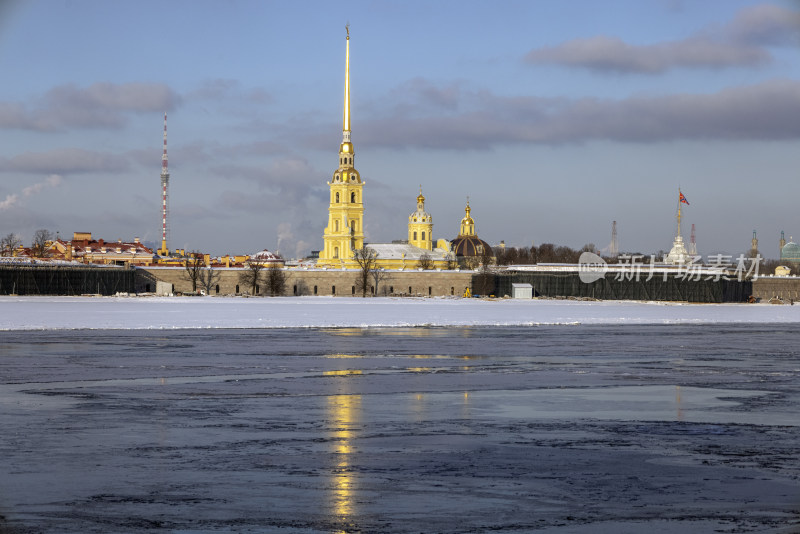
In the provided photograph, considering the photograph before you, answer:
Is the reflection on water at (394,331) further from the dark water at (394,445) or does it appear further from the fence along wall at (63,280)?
the fence along wall at (63,280)

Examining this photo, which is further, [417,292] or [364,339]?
[417,292]

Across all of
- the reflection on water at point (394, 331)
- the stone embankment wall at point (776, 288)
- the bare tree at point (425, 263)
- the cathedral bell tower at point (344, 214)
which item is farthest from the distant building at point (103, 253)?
the reflection on water at point (394, 331)

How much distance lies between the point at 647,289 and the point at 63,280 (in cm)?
6925

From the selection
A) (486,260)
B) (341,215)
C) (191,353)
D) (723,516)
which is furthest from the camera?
(486,260)

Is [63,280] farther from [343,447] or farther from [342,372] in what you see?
[343,447]

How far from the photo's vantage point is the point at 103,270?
416 feet

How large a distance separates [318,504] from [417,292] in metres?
135

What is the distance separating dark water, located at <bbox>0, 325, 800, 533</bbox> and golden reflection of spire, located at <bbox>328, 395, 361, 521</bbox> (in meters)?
0.04

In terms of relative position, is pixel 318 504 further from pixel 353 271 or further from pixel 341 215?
pixel 341 215

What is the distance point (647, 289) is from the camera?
130m

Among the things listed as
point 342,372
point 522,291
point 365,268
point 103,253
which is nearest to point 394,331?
point 342,372

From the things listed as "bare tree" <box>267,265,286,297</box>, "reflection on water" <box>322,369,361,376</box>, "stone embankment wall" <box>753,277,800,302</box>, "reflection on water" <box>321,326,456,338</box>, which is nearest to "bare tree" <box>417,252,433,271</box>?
"bare tree" <box>267,265,286,297</box>

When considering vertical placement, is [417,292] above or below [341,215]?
below

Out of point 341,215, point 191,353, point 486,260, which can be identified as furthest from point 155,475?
point 486,260
